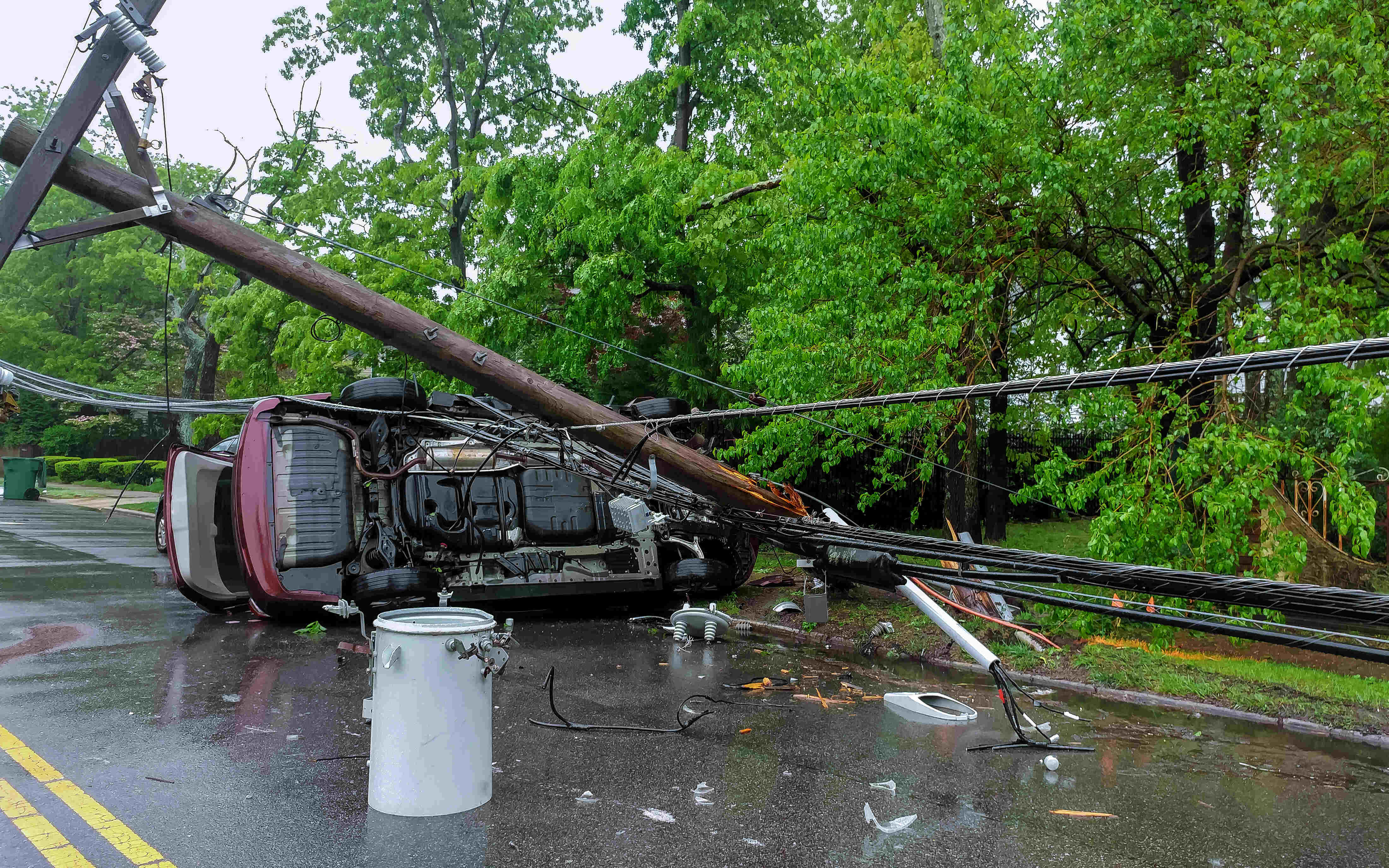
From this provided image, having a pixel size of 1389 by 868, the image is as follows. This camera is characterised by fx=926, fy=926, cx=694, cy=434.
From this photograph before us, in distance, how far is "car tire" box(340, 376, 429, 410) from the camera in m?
10.1

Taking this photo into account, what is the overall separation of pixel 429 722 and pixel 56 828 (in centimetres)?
171

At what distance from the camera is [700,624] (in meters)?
9.68

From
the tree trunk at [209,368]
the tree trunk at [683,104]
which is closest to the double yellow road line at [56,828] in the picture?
the tree trunk at [683,104]

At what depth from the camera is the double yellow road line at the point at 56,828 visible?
400 cm

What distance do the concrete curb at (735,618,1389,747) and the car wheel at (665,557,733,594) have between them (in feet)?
5.89

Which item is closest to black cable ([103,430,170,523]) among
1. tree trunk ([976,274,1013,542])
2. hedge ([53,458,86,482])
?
hedge ([53,458,86,482])

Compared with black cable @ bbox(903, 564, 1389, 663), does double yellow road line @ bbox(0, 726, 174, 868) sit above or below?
below

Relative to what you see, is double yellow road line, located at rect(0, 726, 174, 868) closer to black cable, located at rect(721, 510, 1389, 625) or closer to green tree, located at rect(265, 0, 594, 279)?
black cable, located at rect(721, 510, 1389, 625)

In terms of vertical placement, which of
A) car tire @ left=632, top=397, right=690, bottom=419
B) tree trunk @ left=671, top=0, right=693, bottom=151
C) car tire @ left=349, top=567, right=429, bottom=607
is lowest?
car tire @ left=349, top=567, right=429, bottom=607

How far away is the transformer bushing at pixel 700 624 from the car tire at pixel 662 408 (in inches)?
86.9

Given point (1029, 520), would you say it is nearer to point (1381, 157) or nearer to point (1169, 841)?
point (1381, 157)

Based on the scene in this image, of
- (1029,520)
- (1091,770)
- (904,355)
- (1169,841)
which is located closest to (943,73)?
(904,355)

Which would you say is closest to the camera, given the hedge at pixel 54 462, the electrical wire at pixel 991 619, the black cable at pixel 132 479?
the electrical wire at pixel 991 619

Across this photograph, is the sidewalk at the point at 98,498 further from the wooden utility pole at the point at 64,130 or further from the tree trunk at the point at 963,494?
the tree trunk at the point at 963,494
